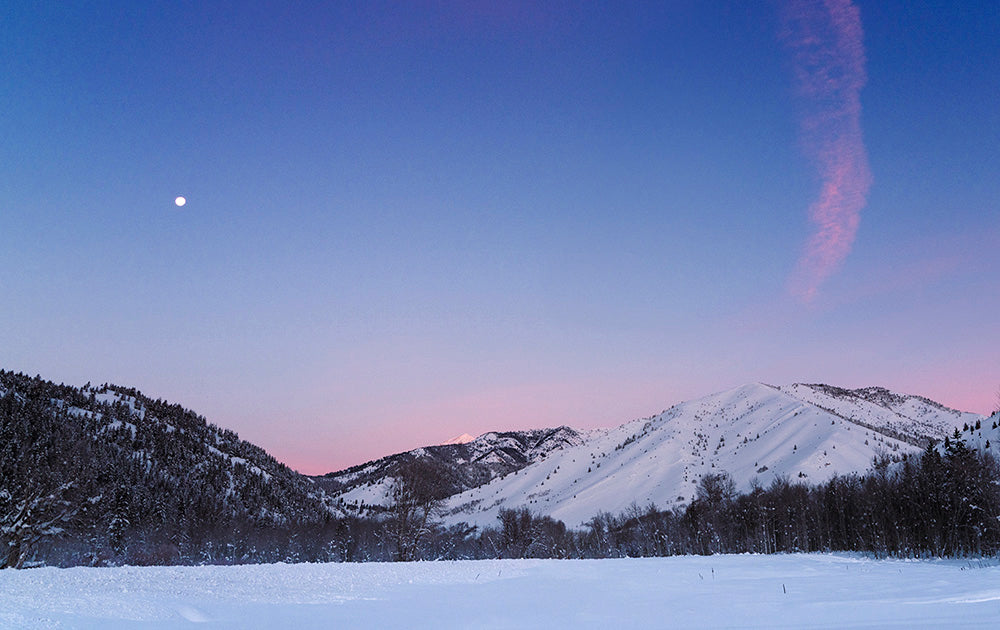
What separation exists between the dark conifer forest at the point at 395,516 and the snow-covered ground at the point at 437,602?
30.0 m

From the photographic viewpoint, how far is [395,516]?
192ft

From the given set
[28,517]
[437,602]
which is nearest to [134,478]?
[28,517]

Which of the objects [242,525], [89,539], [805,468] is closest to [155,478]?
[242,525]

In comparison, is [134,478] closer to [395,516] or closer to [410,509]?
[395,516]

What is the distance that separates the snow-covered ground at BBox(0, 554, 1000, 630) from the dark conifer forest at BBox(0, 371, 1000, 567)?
98.5ft

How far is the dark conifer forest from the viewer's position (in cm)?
5803

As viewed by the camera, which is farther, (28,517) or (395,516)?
(395,516)

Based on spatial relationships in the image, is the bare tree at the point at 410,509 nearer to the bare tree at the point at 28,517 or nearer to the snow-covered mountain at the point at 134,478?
the bare tree at the point at 28,517

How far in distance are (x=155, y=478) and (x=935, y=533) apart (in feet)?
599

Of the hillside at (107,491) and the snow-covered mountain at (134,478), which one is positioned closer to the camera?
the hillside at (107,491)

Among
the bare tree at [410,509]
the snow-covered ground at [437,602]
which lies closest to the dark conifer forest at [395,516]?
the bare tree at [410,509]

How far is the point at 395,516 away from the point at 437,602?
44645mm

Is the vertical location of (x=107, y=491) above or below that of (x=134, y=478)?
below

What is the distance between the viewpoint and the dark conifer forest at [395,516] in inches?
2285
